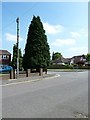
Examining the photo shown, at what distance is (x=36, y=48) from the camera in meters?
37.9

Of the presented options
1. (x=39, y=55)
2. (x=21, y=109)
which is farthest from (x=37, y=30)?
(x=21, y=109)

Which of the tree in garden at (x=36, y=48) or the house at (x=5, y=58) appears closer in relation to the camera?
the tree in garden at (x=36, y=48)

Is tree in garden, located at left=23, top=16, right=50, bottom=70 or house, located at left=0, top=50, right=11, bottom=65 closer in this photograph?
tree in garden, located at left=23, top=16, right=50, bottom=70

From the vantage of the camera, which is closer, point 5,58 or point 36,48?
point 36,48

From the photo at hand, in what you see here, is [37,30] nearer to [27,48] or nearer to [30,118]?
[27,48]

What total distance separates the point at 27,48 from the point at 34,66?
3.10 meters

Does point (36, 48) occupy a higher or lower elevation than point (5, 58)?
higher

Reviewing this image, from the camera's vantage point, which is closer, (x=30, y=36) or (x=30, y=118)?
(x=30, y=118)

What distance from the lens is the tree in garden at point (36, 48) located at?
37688 mm

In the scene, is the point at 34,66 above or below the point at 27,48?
below

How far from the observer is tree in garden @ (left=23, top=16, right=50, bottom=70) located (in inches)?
1484

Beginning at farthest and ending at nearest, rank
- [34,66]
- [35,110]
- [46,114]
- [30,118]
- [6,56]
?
1. [6,56]
2. [34,66]
3. [35,110]
4. [46,114]
5. [30,118]

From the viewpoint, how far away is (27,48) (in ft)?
126

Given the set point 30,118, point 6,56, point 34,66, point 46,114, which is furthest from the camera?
point 6,56
